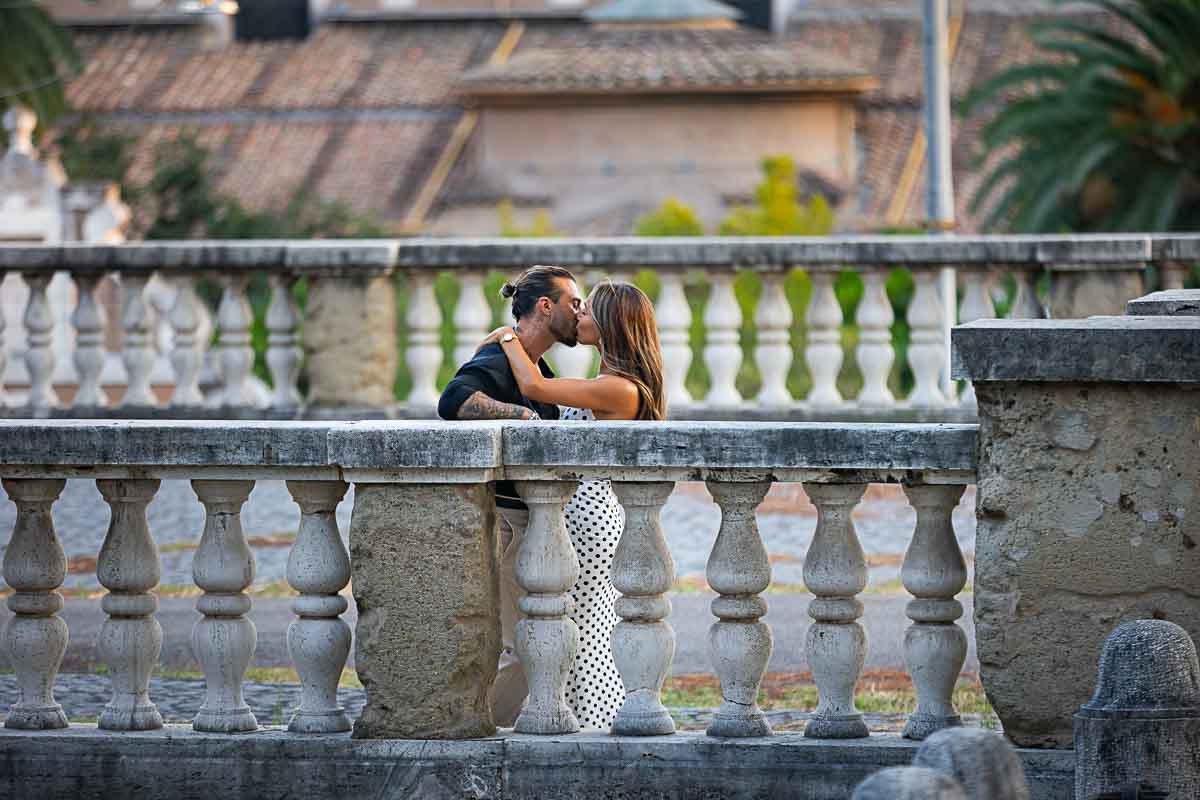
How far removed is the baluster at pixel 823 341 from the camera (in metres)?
11.7

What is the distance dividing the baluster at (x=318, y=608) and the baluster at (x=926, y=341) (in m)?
6.79

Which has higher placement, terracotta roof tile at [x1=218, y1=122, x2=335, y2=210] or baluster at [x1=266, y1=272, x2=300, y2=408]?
baluster at [x1=266, y1=272, x2=300, y2=408]

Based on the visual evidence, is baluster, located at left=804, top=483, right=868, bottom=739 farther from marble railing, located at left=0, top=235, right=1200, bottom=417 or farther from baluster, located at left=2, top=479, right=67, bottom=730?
marble railing, located at left=0, top=235, right=1200, bottom=417

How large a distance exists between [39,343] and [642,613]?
7734 mm

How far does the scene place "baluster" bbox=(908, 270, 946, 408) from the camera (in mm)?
11570

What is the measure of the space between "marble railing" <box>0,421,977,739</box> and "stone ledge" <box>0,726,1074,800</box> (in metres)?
0.09

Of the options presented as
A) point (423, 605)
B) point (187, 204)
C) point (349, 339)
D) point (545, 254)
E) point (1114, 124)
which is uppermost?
point (423, 605)

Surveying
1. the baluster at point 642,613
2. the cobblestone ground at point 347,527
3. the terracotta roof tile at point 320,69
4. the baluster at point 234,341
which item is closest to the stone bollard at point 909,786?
the baluster at point 642,613

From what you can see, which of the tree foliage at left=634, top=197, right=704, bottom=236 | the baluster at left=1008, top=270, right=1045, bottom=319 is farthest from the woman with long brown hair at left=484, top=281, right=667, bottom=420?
the tree foliage at left=634, top=197, right=704, bottom=236

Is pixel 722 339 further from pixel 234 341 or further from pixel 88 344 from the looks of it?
pixel 88 344

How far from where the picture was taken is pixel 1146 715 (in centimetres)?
440

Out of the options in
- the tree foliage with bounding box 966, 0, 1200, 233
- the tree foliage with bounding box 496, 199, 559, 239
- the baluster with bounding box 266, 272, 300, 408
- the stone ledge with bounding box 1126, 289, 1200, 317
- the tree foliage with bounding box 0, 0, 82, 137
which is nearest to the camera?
the stone ledge with bounding box 1126, 289, 1200, 317

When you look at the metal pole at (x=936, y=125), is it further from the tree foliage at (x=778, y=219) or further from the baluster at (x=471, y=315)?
the tree foliage at (x=778, y=219)

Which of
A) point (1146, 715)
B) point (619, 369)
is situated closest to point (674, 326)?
point (619, 369)
